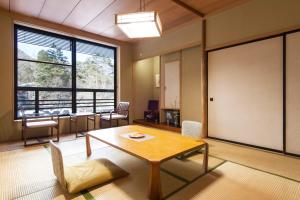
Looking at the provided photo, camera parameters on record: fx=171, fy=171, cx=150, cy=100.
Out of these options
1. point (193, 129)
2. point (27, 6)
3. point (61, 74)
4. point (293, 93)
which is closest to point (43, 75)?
point (61, 74)

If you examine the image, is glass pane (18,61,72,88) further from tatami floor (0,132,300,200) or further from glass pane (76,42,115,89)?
tatami floor (0,132,300,200)

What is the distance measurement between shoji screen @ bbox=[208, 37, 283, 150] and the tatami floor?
39cm

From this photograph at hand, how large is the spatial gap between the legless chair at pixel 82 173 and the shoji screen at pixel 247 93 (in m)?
2.35

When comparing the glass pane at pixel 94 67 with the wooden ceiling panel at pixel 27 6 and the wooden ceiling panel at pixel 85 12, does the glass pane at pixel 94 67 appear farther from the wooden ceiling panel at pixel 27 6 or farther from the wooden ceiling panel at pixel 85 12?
the wooden ceiling panel at pixel 27 6

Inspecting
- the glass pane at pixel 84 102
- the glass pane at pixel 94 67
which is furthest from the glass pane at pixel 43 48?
the glass pane at pixel 84 102

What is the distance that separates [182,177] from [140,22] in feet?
6.30

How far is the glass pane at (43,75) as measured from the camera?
3.77 meters

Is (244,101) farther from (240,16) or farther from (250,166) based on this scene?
(240,16)

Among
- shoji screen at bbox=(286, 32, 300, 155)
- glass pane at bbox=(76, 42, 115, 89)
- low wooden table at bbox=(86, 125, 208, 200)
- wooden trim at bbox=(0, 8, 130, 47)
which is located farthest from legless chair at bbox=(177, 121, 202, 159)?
wooden trim at bbox=(0, 8, 130, 47)

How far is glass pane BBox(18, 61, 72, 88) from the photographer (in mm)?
3773

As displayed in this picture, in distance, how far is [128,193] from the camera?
171cm

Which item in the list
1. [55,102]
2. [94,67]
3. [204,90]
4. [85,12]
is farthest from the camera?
[94,67]

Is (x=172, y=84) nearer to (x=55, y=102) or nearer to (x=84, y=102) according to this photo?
(x=84, y=102)

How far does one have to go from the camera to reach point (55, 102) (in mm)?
4219
